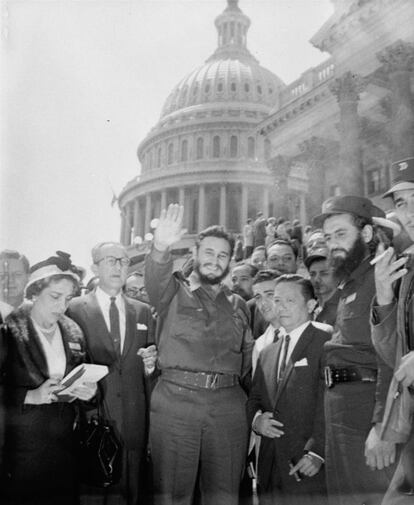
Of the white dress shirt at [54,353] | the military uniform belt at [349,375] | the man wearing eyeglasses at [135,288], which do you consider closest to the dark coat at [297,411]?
the military uniform belt at [349,375]

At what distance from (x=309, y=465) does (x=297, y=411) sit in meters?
0.38

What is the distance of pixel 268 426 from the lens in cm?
410

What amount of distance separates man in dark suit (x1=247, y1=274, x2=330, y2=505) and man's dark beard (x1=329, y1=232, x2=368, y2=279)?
1.38ft

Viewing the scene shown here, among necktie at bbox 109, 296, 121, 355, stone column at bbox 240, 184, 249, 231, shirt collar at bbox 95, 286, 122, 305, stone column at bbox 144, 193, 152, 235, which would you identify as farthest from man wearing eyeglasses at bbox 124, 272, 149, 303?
stone column at bbox 144, 193, 152, 235

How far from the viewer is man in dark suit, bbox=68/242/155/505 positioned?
453cm

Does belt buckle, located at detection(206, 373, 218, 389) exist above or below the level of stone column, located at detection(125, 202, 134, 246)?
below

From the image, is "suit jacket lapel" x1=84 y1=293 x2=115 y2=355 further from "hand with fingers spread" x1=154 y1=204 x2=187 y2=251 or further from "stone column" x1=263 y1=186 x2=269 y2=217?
"stone column" x1=263 y1=186 x2=269 y2=217

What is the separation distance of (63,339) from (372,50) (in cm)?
1447

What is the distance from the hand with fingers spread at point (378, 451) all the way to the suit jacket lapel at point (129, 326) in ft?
7.01

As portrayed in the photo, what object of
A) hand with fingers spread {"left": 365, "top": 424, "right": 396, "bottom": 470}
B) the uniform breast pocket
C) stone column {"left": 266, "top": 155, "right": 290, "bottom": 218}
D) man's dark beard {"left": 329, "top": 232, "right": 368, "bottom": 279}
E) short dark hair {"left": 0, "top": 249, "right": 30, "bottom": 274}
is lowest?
hand with fingers spread {"left": 365, "top": 424, "right": 396, "bottom": 470}

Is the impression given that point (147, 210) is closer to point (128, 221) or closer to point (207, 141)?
point (128, 221)

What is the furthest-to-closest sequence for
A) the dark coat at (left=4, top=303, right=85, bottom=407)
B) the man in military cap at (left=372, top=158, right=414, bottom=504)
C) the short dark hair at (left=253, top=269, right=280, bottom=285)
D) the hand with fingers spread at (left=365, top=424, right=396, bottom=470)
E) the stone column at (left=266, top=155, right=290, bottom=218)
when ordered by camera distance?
the stone column at (left=266, top=155, right=290, bottom=218), the short dark hair at (left=253, top=269, right=280, bottom=285), the dark coat at (left=4, top=303, right=85, bottom=407), the hand with fingers spread at (left=365, top=424, right=396, bottom=470), the man in military cap at (left=372, top=158, right=414, bottom=504)

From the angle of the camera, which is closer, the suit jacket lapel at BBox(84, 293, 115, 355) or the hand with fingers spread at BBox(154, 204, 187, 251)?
the hand with fingers spread at BBox(154, 204, 187, 251)

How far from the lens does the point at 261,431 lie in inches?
163
